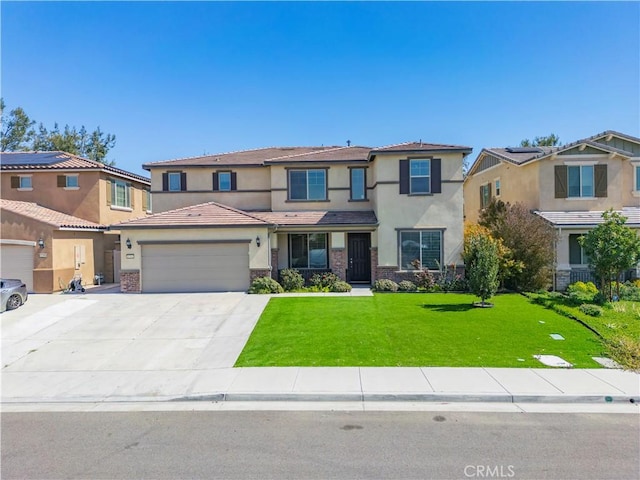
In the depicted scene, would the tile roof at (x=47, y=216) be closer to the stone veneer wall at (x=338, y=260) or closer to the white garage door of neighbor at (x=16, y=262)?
the white garage door of neighbor at (x=16, y=262)

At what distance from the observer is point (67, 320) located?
42.0 ft

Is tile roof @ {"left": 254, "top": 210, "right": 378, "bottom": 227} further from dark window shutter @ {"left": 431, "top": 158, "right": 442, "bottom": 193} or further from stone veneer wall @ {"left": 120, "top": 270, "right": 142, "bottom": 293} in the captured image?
stone veneer wall @ {"left": 120, "top": 270, "right": 142, "bottom": 293}

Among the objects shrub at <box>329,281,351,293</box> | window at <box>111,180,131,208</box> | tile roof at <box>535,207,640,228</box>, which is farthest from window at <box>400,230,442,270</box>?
window at <box>111,180,131,208</box>

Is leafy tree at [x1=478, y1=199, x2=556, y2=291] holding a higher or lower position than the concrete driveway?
higher

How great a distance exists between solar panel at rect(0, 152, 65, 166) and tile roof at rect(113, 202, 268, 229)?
332 inches

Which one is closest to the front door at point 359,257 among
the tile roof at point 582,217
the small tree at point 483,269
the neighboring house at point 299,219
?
the neighboring house at point 299,219

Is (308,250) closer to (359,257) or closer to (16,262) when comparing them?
(359,257)

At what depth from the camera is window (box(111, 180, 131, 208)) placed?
22.5 metres

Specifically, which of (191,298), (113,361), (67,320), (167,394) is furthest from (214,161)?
(167,394)

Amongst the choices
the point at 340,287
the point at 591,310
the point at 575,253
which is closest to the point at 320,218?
the point at 340,287

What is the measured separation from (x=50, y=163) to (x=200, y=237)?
34.8 feet

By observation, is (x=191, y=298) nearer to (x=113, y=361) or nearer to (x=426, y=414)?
(x=113, y=361)

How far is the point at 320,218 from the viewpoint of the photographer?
19.2 m

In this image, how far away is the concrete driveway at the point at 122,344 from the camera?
312 inches
